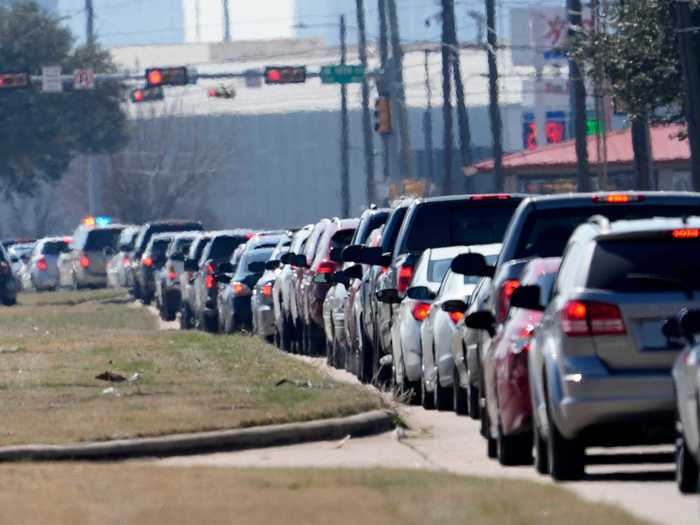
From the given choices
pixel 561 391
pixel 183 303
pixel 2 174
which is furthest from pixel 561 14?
pixel 561 391

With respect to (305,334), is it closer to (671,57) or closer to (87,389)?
(87,389)

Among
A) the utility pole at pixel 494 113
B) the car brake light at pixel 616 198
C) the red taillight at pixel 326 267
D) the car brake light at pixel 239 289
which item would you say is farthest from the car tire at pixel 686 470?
the utility pole at pixel 494 113

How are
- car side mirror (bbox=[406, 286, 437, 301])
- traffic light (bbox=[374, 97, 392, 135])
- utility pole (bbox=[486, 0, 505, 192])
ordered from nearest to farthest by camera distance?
car side mirror (bbox=[406, 286, 437, 301]) < utility pole (bbox=[486, 0, 505, 192]) < traffic light (bbox=[374, 97, 392, 135])

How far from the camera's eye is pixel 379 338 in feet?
76.2

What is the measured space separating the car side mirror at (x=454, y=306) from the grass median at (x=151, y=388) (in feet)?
3.89

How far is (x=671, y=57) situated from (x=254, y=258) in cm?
927

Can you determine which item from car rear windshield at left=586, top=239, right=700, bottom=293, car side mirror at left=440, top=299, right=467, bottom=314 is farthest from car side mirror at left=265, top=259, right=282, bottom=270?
car rear windshield at left=586, top=239, right=700, bottom=293

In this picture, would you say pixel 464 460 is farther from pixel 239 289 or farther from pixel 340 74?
pixel 340 74

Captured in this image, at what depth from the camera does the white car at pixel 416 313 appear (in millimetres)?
20547

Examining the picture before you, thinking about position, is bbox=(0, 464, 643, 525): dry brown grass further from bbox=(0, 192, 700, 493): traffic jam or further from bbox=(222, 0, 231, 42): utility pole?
bbox=(222, 0, 231, 42): utility pole

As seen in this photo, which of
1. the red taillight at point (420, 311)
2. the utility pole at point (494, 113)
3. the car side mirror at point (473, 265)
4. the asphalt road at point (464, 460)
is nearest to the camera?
the asphalt road at point (464, 460)

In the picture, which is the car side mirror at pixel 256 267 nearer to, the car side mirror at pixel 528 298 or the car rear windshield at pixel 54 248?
the car side mirror at pixel 528 298

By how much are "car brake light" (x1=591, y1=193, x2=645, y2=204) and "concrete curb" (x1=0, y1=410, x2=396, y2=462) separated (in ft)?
9.60

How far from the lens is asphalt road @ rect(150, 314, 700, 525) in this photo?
11833 mm
